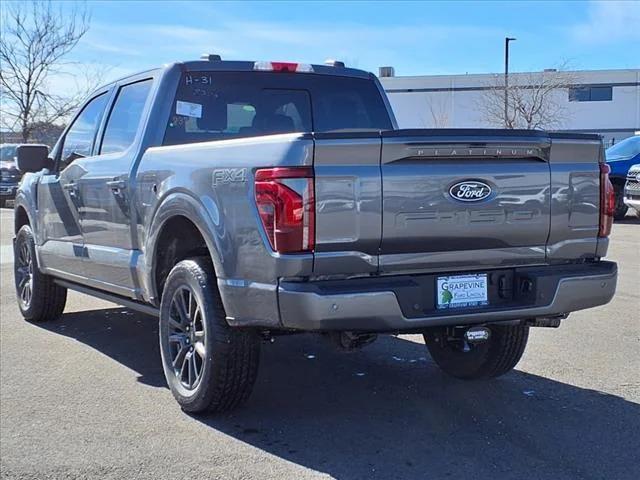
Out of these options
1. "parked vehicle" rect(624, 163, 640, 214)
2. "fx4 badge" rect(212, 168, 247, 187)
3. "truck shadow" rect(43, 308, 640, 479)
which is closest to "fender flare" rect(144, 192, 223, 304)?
"fx4 badge" rect(212, 168, 247, 187)

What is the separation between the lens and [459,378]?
5203 mm

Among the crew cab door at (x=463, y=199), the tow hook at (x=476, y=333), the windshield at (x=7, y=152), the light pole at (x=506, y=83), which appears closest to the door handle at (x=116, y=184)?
the crew cab door at (x=463, y=199)

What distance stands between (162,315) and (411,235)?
1.77 m

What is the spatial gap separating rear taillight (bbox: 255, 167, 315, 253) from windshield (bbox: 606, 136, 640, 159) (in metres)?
14.2

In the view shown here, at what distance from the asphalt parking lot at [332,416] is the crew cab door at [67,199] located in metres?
0.70

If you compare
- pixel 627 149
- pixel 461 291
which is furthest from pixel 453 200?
pixel 627 149

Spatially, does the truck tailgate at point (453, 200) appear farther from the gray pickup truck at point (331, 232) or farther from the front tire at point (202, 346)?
the front tire at point (202, 346)

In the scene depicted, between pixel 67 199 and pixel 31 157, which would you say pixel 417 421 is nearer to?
pixel 67 199

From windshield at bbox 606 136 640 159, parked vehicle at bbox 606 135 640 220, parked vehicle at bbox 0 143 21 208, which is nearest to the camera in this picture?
parked vehicle at bbox 606 135 640 220

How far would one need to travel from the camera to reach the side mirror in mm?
6434

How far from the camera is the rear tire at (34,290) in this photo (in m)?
6.95

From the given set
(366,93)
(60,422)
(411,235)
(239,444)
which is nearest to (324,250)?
(411,235)

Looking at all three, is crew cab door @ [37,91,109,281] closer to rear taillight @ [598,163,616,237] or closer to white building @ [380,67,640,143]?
rear taillight @ [598,163,616,237]

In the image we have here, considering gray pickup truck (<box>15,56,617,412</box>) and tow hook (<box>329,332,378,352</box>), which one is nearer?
gray pickup truck (<box>15,56,617,412</box>)
